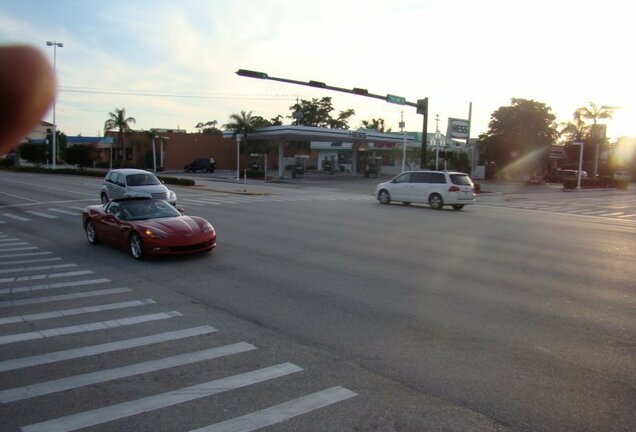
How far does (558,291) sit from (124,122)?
2462 inches

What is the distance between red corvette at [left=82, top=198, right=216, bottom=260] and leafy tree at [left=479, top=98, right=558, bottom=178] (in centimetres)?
5732

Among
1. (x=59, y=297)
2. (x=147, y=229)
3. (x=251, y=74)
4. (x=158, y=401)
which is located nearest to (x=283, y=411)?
(x=158, y=401)

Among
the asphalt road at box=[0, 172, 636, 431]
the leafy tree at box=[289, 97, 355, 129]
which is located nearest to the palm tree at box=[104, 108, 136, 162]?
the leafy tree at box=[289, 97, 355, 129]

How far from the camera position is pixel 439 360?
5500 millimetres

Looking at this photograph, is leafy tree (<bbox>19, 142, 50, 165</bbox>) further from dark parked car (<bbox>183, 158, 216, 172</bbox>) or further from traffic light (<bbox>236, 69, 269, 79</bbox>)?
traffic light (<bbox>236, 69, 269, 79</bbox>)

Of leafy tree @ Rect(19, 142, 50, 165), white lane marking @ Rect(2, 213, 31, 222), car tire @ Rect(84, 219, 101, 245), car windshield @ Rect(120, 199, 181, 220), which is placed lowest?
white lane marking @ Rect(2, 213, 31, 222)

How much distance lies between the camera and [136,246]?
11023mm

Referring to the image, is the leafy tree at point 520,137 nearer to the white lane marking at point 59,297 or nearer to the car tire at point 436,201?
the car tire at point 436,201

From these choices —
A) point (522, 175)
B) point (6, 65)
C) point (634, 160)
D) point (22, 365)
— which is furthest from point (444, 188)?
point (634, 160)

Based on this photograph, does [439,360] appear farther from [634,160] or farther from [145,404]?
[634,160]

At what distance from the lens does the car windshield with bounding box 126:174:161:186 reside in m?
21.7

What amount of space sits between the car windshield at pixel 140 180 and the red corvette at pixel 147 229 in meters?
8.94

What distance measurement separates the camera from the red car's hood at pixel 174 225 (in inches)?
431

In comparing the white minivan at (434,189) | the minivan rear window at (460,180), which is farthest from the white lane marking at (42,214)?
the minivan rear window at (460,180)
